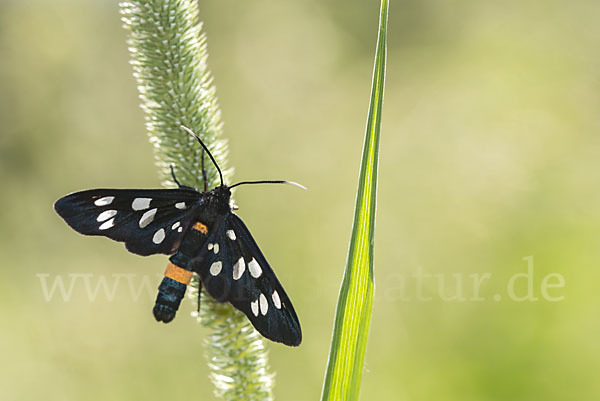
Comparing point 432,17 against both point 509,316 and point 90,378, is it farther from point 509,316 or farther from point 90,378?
point 90,378

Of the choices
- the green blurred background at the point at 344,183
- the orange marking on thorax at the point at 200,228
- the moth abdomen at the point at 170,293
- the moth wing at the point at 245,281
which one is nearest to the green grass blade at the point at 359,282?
the moth wing at the point at 245,281

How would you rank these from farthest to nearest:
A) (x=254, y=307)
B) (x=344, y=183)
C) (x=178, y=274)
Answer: (x=344, y=183) → (x=178, y=274) → (x=254, y=307)

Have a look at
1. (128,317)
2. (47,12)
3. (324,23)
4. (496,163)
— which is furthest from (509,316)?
(47,12)

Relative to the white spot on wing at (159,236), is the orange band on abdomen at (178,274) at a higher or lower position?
lower

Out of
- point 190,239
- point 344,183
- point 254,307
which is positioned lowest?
point 254,307

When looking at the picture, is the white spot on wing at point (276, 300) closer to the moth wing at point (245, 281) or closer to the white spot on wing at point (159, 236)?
the moth wing at point (245, 281)

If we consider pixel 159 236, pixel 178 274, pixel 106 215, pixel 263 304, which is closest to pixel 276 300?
pixel 263 304

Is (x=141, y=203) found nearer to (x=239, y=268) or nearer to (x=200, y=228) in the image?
(x=200, y=228)
